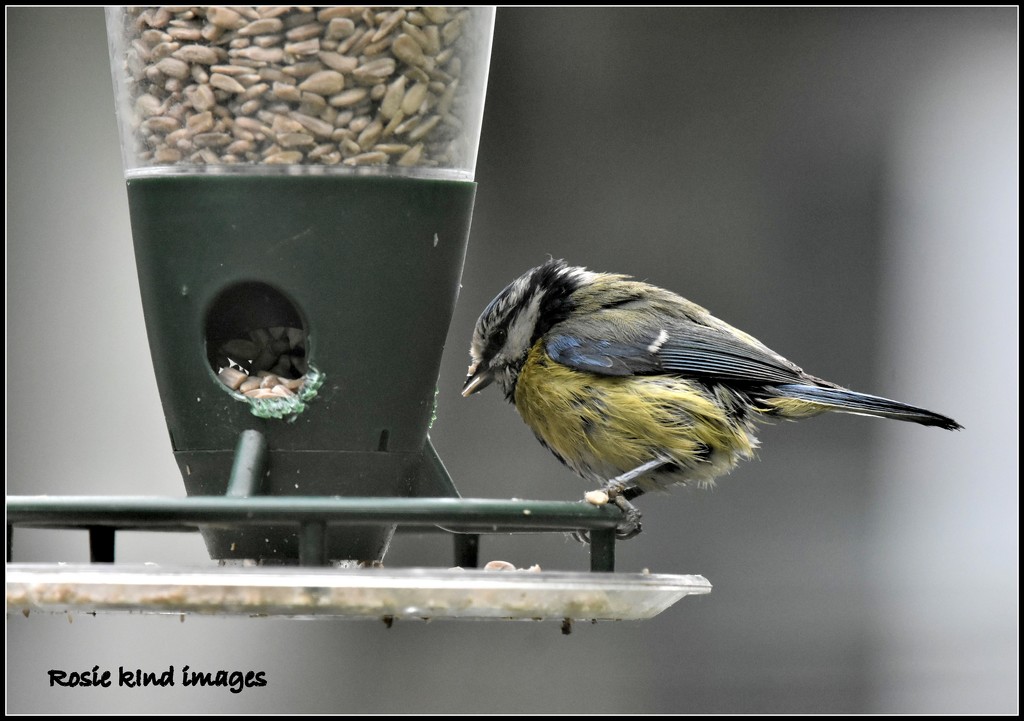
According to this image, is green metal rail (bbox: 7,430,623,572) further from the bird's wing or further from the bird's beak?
the bird's beak

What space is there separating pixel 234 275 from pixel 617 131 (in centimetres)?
374

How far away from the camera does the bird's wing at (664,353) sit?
158 inches

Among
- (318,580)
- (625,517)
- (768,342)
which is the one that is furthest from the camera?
(768,342)

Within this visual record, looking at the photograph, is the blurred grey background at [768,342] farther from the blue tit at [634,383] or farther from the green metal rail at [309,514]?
the green metal rail at [309,514]

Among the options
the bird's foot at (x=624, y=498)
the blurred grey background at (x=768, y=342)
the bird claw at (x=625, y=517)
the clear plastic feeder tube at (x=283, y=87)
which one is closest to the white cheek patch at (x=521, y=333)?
the bird's foot at (x=624, y=498)

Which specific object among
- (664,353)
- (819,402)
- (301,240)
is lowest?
(819,402)

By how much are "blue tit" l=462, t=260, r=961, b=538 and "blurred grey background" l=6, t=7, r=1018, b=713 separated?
198 centimetres

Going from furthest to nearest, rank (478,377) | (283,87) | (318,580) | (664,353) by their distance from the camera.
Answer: (478,377), (664,353), (283,87), (318,580)

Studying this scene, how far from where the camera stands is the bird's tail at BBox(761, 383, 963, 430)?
411 cm

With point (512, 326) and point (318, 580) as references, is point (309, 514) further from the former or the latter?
point (512, 326)

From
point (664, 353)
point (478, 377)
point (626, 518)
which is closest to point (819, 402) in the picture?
point (664, 353)

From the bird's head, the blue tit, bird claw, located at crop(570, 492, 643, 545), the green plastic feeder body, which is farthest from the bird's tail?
the green plastic feeder body

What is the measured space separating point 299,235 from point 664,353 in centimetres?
121

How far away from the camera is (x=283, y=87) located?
3268 mm
